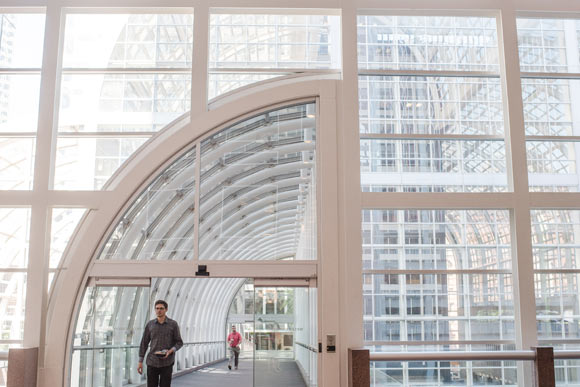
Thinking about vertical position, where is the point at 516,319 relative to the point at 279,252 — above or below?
below

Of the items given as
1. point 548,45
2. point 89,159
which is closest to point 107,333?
point 89,159

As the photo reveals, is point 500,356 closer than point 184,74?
Yes

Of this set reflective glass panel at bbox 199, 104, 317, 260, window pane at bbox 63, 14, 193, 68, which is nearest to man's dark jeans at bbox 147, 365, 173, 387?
reflective glass panel at bbox 199, 104, 317, 260

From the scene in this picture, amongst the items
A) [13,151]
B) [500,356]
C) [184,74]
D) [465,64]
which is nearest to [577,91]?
[465,64]

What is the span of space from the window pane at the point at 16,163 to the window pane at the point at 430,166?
5.92 meters

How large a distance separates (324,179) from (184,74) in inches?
125

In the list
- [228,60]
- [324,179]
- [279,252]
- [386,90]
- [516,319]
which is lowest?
[516,319]

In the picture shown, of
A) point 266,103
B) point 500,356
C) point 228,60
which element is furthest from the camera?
point 228,60

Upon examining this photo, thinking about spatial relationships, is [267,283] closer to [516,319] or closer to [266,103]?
[266,103]

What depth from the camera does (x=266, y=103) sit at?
10.8 metres

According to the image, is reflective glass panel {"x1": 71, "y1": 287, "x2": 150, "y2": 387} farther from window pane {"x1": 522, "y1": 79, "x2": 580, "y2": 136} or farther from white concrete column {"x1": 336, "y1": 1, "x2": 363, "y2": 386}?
window pane {"x1": 522, "y1": 79, "x2": 580, "y2": 136}

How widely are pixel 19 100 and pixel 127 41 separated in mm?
2169

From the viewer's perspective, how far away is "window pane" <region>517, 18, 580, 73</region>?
11.3 m

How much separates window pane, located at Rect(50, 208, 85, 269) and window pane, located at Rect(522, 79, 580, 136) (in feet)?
26.0
